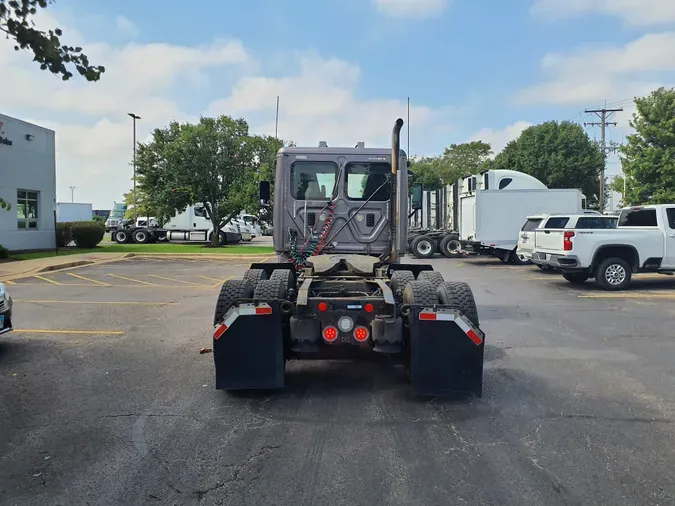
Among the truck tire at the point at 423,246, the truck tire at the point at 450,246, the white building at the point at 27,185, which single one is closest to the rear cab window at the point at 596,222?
the truck tire at the point at 450,246

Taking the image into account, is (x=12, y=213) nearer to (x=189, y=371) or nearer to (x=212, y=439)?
(x=189, y=371)

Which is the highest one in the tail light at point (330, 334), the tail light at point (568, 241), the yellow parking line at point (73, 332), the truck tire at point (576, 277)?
the tail light at point (568, 241)

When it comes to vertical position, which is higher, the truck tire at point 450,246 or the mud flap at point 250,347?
the truck tire at point 450,246

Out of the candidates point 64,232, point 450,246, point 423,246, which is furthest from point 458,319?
point 64,232

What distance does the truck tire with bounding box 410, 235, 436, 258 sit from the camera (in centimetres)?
2308

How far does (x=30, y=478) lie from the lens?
3674 mm

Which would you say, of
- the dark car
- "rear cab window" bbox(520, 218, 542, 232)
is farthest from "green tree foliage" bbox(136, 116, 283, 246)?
the dark car

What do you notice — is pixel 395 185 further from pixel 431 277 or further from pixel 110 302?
pixel 110 302

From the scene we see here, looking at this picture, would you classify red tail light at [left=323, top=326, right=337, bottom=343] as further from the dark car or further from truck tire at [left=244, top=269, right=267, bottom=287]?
the dark car

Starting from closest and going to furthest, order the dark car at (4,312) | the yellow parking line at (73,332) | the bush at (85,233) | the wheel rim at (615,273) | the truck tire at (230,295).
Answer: the truck tire at (230,295), the dark car at (4,312), the yellow parking line at (73,332), the wheel rim at (615,273), the bush at (85,233)

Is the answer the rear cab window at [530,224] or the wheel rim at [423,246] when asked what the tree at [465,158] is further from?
the rear cab window at [530,224]

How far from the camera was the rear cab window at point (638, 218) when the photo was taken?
13.6 metres

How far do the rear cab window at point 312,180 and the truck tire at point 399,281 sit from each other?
1931 millimetres

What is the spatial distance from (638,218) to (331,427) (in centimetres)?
1208
